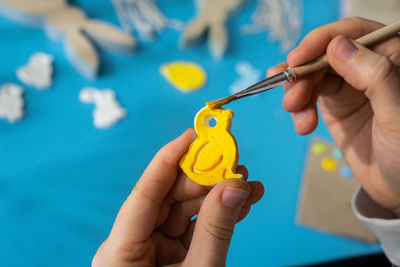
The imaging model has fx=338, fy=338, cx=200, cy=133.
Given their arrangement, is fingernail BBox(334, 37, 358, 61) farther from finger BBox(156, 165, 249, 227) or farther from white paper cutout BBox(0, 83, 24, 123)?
white paper cutout BBox(0, 83, 24, 123)

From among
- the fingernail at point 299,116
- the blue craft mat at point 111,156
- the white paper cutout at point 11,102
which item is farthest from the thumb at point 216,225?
the white paper cutout at point 11,102

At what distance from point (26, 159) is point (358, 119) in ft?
4.41

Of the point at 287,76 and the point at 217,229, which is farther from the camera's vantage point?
the point at 287,76

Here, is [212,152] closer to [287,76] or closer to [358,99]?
[287,76]

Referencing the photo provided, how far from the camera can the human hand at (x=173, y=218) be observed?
772 mm

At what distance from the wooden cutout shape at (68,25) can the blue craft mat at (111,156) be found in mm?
58

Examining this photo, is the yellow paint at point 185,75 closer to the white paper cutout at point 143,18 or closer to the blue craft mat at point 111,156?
the blue craft mat at point 111,156

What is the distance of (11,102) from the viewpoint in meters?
1.55

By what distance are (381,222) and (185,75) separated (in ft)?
3.65

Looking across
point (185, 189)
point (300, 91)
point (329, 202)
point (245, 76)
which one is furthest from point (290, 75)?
point (245, 76)

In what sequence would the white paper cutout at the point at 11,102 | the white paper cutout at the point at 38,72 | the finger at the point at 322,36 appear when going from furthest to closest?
the white paper cutout at the point at 38,72 → the white paper cutout at the point at 11,102 → the finger at the point at 322,36

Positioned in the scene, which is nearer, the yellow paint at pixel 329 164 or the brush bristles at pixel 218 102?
the brush bristles at pixel 218 102

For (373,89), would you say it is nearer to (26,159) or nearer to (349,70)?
(349,70)

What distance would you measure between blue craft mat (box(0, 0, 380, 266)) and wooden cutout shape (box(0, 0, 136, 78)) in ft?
0.19
